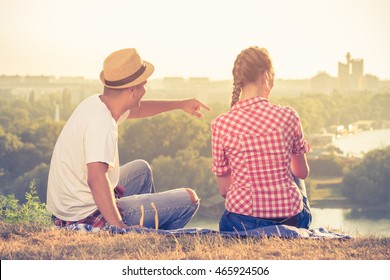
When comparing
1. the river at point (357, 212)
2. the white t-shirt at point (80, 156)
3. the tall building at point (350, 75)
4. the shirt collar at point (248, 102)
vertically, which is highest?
the shirt collar at point (248, 102)

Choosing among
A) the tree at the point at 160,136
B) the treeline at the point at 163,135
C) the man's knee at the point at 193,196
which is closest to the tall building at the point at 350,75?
the treeline at the point at 163,135

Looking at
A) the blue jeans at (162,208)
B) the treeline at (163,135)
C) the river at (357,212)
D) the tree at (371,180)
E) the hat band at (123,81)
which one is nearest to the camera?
the hat band at (123,81)

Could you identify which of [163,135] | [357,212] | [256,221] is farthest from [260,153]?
[163,135]

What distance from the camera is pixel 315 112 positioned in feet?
112

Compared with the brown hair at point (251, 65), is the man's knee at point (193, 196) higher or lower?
lower

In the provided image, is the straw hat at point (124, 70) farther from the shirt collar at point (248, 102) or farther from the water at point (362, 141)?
the water at point (362, 141)

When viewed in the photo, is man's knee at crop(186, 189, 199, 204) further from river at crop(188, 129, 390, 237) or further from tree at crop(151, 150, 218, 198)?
tree at crop(151, 150, 218, 198)

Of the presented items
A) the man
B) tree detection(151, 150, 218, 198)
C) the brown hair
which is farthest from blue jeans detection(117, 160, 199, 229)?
tree detection(151, 150, 218, 198)

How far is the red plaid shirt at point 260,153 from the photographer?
3.30m

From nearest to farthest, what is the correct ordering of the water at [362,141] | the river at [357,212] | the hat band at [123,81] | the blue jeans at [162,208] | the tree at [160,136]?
the hat band at [123,81] → the blue jeans at [162,208] → the river at [357,212] → the water at [362,141] → the tree at [160,136]

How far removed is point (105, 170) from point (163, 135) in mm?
31596

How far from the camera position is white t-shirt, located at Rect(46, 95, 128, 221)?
339 centimetres

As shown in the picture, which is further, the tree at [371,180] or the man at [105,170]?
the tree at [371,180]
